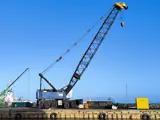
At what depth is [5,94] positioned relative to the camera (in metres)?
144

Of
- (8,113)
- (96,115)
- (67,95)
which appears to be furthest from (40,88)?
(96,115)

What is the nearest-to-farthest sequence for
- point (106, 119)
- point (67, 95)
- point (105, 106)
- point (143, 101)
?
point (106, 119)
point (143, 101)
point (105, 106)
point (67, 95)

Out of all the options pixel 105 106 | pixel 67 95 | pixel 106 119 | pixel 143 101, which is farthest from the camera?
pixel 67 95

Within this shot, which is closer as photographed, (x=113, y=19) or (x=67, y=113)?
(x=67, y=113)

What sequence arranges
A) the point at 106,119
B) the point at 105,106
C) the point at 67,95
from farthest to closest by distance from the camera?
the point at 67,95 < the point at 105,106 < the point at 106,119

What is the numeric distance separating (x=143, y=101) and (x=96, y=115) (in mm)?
15173

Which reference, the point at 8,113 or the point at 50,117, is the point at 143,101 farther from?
the point at 8,113

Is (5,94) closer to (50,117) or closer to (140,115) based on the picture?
(50,117)

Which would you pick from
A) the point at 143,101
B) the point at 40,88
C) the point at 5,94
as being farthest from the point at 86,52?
the point at 5,94

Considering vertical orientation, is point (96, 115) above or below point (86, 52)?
below

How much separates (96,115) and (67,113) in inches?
303

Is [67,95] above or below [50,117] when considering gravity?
above

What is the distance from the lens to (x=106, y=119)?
63719 mm

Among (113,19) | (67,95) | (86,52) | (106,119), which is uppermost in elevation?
(113,19)
